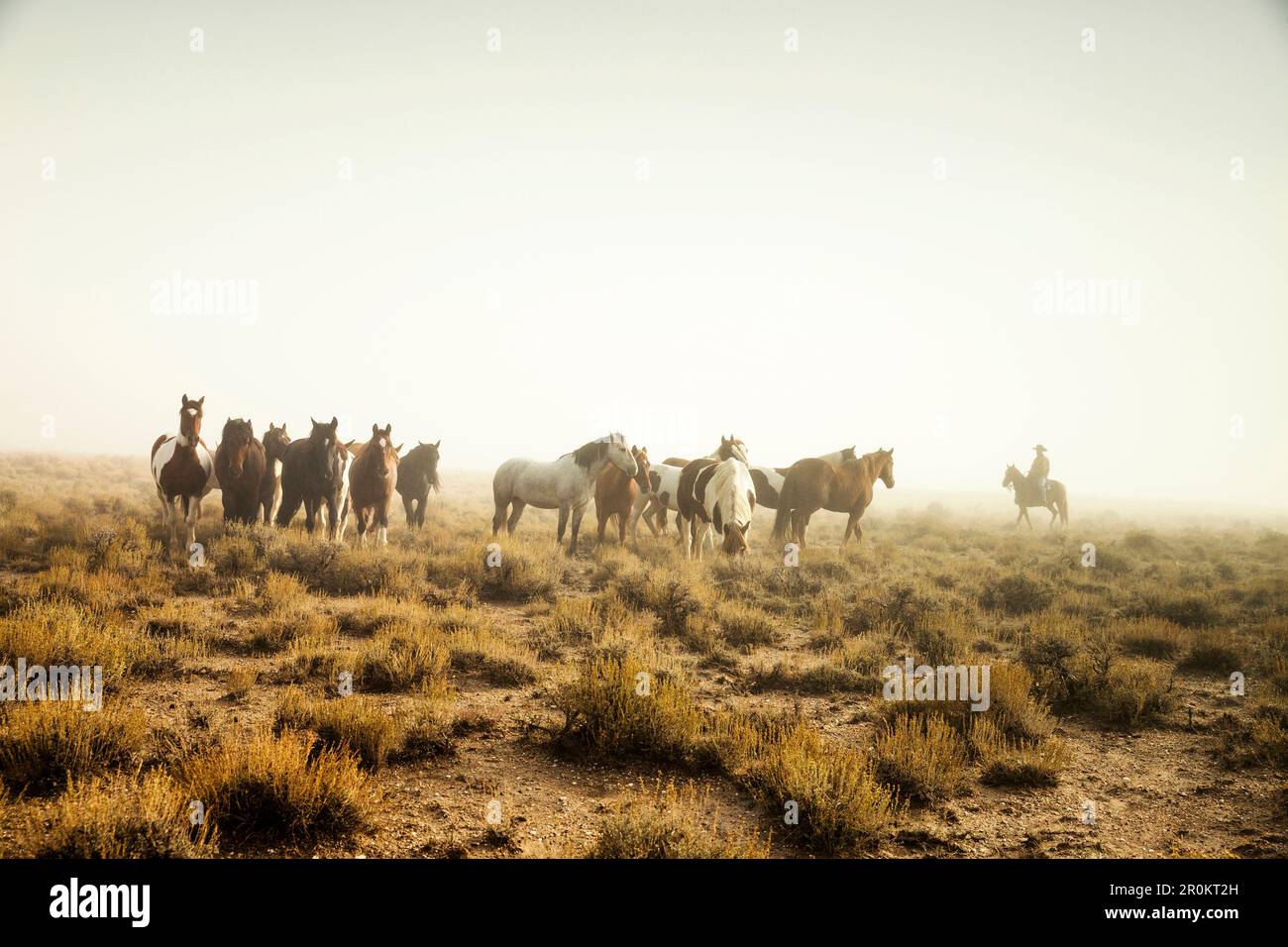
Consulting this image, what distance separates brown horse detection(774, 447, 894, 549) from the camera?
51.7ft

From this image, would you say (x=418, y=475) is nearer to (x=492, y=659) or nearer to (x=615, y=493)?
(x=615, y=493)

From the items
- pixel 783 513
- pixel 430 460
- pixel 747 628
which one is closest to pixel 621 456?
pixel 783 513

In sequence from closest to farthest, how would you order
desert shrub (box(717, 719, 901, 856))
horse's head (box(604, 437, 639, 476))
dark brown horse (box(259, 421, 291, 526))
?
desert shrub (box(717, 719, 901, 856)), dark brown horse (box(259, 421, 291, 526)), horse's head (box(604, 437, 639, 476))

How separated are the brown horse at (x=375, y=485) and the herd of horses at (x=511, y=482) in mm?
22

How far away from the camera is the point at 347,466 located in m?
13.4

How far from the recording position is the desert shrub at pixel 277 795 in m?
3.42

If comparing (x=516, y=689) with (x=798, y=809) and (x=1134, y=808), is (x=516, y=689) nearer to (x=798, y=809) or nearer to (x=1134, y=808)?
(x=798, y=809)

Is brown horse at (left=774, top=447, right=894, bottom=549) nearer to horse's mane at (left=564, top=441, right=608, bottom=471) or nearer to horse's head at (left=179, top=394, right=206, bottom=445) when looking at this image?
horse's mane at (left=564, top=441, right=608, bottom=471)

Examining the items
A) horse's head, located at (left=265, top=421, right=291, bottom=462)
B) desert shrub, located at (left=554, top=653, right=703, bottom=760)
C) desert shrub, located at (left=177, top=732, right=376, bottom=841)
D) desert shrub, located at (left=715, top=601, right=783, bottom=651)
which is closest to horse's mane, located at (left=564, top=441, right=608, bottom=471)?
desert shrub, located at (left=715, top=601, right=783, bottom=651)

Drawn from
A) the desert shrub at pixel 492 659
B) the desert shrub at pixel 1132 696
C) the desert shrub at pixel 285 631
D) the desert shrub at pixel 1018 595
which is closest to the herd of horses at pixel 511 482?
the desert shrub at pixel 1018 595

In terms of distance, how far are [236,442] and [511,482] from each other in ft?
19.3

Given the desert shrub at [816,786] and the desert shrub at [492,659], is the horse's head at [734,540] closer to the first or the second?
the desert shrub at [492,659]

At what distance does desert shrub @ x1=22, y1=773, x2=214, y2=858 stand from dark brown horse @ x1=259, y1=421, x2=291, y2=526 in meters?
11.3
